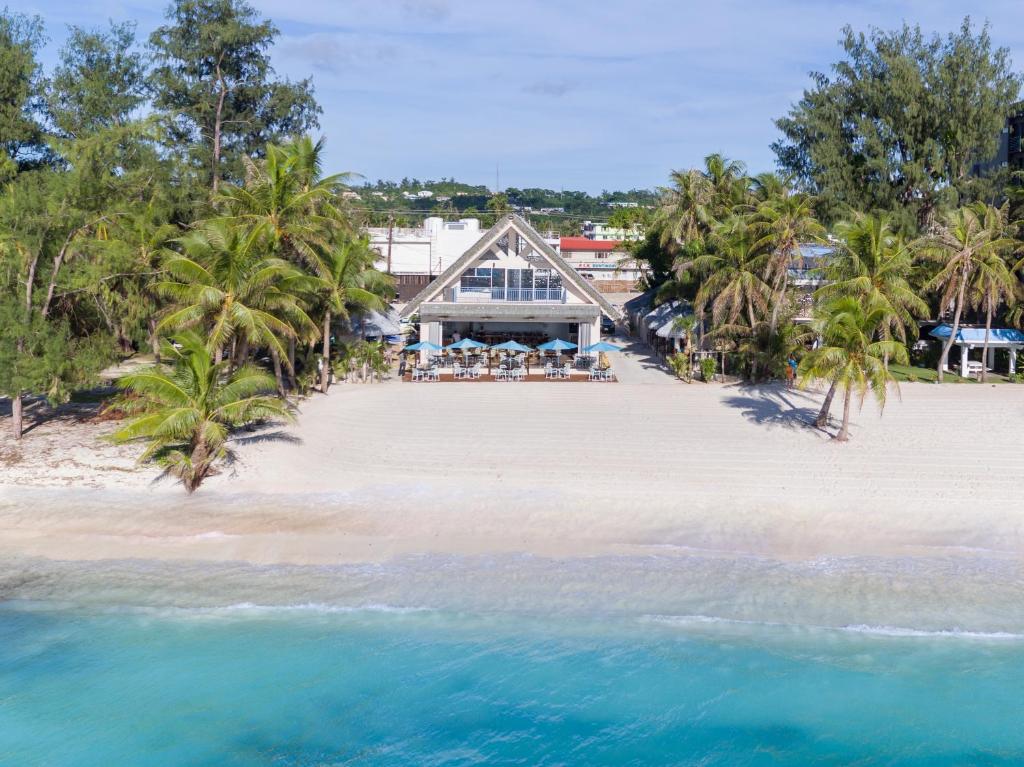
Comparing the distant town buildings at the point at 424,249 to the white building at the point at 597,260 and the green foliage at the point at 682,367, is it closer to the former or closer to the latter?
the white building at the point at 597,260

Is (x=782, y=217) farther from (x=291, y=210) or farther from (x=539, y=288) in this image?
(x=291, y=210)

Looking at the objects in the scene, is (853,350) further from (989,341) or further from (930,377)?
(989,341)

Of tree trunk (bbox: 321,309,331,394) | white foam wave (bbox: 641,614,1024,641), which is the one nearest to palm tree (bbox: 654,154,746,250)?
tree trunk (bbox: 321,309,331,394)

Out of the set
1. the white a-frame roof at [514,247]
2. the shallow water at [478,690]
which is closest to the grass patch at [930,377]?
the white a-frame roof at [514,247]

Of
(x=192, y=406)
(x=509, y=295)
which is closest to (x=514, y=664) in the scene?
(x=192, y=406)

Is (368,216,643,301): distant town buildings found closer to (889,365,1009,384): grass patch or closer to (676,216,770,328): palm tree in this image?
(676,216,770,328): palm tree
